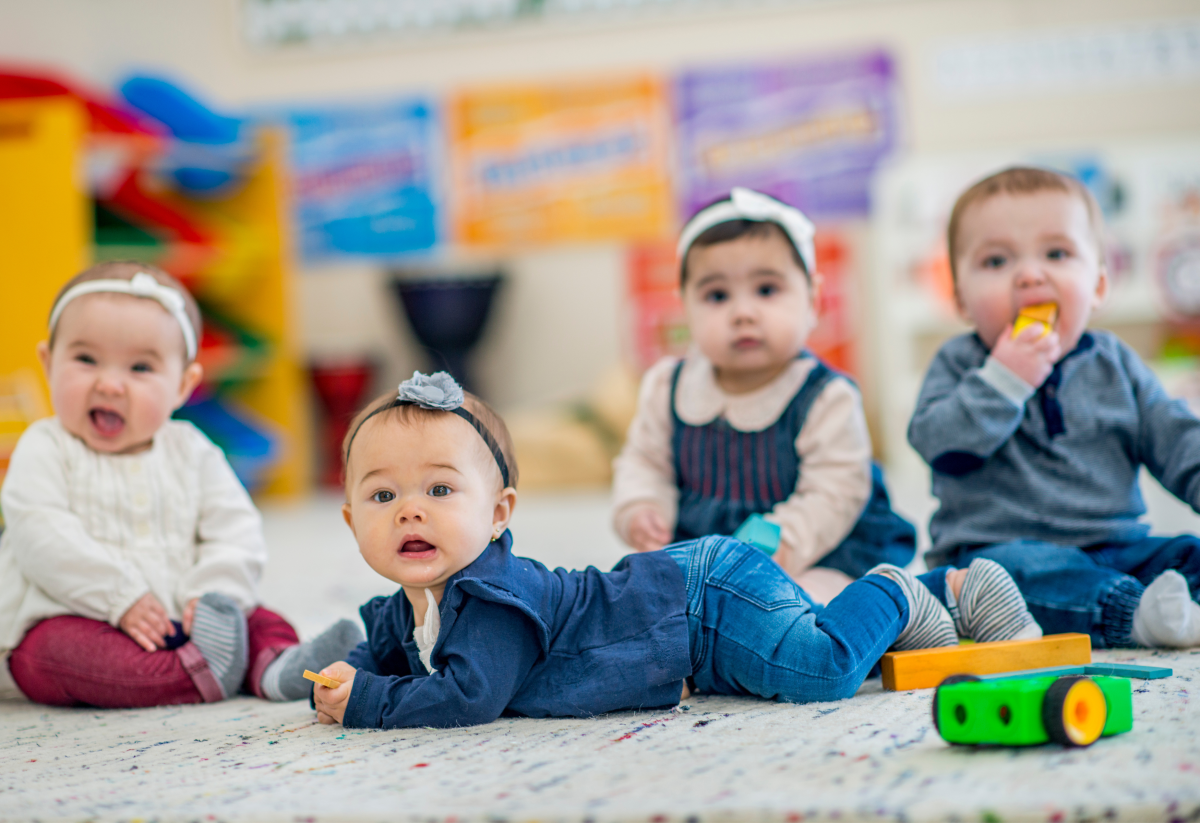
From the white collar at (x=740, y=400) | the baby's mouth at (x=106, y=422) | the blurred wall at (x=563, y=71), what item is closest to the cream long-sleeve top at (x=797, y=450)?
the white collar at (x=740, y=400)

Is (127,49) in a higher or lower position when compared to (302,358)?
higher

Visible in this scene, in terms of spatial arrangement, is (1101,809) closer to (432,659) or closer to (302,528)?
(432,659)

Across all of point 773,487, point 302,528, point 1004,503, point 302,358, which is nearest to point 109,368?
point 773,487

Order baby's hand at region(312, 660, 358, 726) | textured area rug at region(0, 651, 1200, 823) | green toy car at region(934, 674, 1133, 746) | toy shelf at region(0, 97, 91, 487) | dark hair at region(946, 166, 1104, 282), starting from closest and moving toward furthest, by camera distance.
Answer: textured area rug at region(0, 651, 1200, 823) → green toy car at region(934, 674, 1133, 746) → baby's hand at region(312, 660, 358, 726) → dark hair at region(946, 166, 1104, 282) → toy shelf at region(0, 97, 91, 487)

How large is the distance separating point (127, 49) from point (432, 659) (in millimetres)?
4192

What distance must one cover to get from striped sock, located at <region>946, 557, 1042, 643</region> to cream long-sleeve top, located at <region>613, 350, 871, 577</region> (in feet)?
0.71

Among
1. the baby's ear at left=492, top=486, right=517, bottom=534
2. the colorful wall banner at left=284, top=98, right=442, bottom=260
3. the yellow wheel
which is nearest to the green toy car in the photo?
the yellow wheel

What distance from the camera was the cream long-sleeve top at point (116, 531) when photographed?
1264mm

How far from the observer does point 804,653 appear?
1057 mm

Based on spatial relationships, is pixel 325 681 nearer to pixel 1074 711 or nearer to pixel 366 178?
pixel 1074 711

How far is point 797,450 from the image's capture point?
1475 millimetres

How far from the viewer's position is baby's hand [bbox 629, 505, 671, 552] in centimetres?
148

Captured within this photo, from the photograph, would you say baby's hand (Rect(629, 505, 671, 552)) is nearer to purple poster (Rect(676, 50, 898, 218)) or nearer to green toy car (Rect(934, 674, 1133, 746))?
green toy car (Rect(934, 674, 1133, 746))

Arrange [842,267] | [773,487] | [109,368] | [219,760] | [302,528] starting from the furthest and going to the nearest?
1. [842,267]
2. [302,528]
3. [773,487]
4. [109,368]
5. [219,760]
